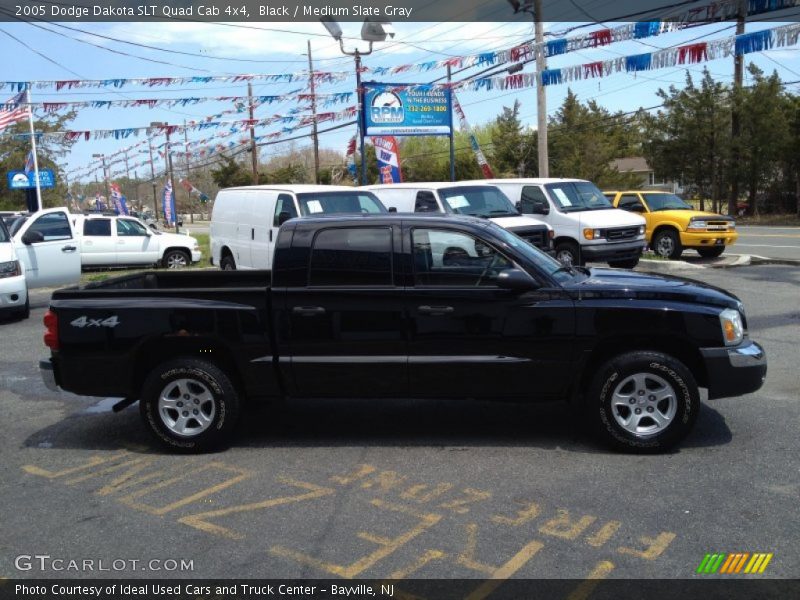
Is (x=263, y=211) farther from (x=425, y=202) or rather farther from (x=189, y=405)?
(x=189, y=405)

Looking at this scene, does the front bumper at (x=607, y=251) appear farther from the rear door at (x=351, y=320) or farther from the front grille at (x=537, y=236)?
the rear door at (x=351, y=320)

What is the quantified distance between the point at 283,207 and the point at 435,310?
26.2 ft

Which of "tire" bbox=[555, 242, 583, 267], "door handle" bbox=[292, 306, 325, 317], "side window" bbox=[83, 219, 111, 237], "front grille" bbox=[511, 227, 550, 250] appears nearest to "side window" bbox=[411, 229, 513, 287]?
"door handle" bbox=[292, 306, 325, 317]

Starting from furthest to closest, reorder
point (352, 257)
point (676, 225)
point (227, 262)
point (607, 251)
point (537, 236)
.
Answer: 1. point (676, 225)
2. point (607, 251)
3. point (227, 262)
4. point (537, 236)
5. point (352, 257)

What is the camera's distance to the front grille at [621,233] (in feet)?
48.1

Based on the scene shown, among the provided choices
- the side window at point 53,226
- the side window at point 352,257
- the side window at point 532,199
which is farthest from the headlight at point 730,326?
the side window at point 53,226

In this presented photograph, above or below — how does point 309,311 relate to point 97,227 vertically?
below

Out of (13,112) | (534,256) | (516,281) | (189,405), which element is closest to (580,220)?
(534,256)

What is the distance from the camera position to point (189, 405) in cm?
543

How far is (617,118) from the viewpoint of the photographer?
174 feet

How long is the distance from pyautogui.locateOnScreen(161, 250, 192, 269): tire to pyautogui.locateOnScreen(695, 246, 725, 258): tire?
13467 millimetres

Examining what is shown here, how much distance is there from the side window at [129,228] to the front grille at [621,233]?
12306 mm

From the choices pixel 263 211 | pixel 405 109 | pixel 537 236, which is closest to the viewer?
pixel 263 211
